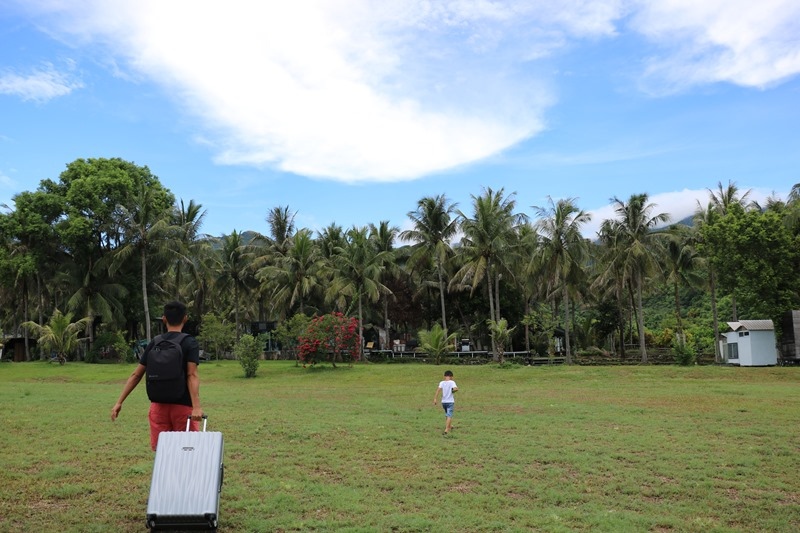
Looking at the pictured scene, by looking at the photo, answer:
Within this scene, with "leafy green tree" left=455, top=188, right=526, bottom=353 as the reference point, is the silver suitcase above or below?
below

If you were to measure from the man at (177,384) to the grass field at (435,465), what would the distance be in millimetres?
1322

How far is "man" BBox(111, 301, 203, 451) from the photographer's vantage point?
20.7ft

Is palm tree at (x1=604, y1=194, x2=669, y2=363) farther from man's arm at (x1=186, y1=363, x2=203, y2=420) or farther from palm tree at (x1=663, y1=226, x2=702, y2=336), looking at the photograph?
man's arm at (x1=186, y1=363, x2=203, y2=420)

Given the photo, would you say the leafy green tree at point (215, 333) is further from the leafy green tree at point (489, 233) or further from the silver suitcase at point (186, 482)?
the silver suitcase at point (186, 482)

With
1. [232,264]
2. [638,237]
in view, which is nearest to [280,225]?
[232,264]

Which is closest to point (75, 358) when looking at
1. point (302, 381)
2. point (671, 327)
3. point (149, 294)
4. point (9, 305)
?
point (149, 294)

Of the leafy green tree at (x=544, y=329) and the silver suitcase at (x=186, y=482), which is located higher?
the leafy green tree at (x=544, y=329)

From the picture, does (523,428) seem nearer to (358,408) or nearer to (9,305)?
(358,408)

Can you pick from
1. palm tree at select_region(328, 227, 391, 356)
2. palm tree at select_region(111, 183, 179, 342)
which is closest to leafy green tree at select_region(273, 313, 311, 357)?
palm tree at select_region(328, 227, 391, 356)

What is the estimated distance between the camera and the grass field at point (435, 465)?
7328mm

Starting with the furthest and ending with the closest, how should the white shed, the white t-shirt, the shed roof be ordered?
the shed roof → the white shed → the white t-shirt

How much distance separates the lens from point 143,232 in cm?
4353

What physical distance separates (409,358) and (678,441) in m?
33.9

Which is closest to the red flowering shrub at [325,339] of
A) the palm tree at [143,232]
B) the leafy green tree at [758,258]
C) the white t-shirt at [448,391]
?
the palm tree at [143,232]
